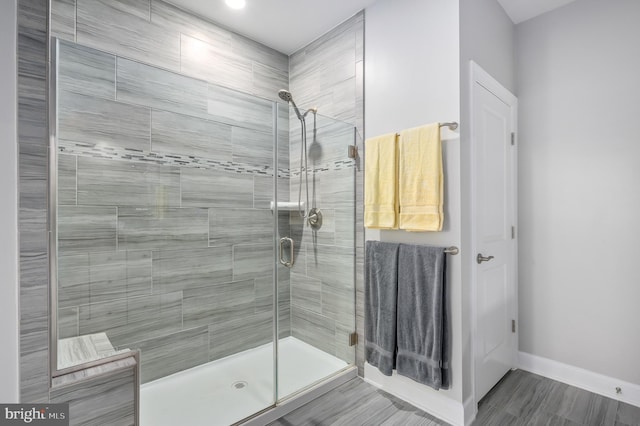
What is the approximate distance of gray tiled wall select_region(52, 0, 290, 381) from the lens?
143cm

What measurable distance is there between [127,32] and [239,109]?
0.92 m

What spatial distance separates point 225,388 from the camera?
184 cm

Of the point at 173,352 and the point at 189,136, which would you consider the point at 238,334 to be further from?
the point at 189,136

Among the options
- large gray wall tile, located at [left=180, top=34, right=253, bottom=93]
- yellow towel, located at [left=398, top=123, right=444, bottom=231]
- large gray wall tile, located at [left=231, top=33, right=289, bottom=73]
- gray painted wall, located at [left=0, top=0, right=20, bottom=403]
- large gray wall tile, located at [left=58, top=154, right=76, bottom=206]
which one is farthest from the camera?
large gray wall tile, located at [left=231, top=33, right=289, bottom=73]

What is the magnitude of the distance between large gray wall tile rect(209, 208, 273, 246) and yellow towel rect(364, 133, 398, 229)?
657mm

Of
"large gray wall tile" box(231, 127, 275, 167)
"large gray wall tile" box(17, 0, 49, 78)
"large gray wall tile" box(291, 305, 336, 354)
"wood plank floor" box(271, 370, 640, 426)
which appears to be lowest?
"wood plank floor" box(271, 370, 640, 426)

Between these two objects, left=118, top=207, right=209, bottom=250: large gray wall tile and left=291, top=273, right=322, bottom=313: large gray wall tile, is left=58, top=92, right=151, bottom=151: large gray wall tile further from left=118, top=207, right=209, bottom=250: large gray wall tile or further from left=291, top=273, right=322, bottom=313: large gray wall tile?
left=291, top=273, right=322, bottom=313: large gray wall tile

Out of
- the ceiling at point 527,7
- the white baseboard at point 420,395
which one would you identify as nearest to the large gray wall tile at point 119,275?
the white baseboard at point 420,395

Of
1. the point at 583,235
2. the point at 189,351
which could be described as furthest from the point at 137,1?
the point at 583,235

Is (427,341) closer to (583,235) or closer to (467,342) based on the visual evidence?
(467,342)

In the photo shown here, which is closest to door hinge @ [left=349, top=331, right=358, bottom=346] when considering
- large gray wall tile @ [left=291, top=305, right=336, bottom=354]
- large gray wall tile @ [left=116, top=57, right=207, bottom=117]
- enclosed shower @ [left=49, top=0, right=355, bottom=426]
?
enclosed shower @ [left=49, top=0, right=355, bottom=426]

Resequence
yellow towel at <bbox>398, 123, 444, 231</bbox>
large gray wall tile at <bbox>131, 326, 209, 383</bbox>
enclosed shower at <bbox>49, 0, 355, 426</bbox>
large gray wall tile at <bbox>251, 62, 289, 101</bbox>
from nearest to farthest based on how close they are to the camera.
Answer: enclosed shower at <bbox>49, 0, 355, 426</bbox> → large gray wall tile at <bbox>131, 326, 209, 383</bbox> → yellow towel at <bbox>398, 123, 444, 231</bbox> → large gray wall tile at <bbox>251, 62, 289, 101</bbox>

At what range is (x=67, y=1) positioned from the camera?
1.83 metres

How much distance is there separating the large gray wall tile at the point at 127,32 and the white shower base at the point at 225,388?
197cm
